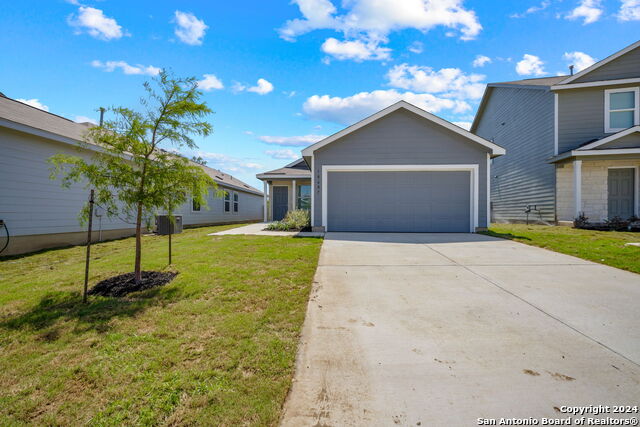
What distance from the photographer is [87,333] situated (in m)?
2.76

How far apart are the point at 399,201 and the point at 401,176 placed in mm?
942

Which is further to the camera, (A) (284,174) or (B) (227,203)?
(B) (227,203)

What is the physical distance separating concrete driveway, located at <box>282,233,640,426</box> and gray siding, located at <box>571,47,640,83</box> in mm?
11634

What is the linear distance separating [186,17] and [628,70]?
1739 cm

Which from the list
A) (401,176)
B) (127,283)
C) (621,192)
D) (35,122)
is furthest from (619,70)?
(35,122)

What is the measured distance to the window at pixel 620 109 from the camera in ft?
37.4

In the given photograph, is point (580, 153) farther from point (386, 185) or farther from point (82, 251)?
point (82, 251)

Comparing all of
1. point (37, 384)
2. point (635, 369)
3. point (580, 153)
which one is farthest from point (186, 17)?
point (580, 153)

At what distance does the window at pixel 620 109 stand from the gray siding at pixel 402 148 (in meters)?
6.76

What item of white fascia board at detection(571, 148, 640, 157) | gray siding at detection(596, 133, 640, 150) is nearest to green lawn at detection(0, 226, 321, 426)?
white fascia board at detection(571, 148, 640, 157)

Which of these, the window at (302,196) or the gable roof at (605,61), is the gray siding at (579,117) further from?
the window at (302,196)

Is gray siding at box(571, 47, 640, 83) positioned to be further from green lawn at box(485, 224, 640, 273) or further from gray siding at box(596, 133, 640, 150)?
green lawn at box(485, 224, 640, 273)

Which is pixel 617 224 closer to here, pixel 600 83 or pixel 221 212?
pixel 600 83

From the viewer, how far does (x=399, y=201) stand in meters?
10.2
